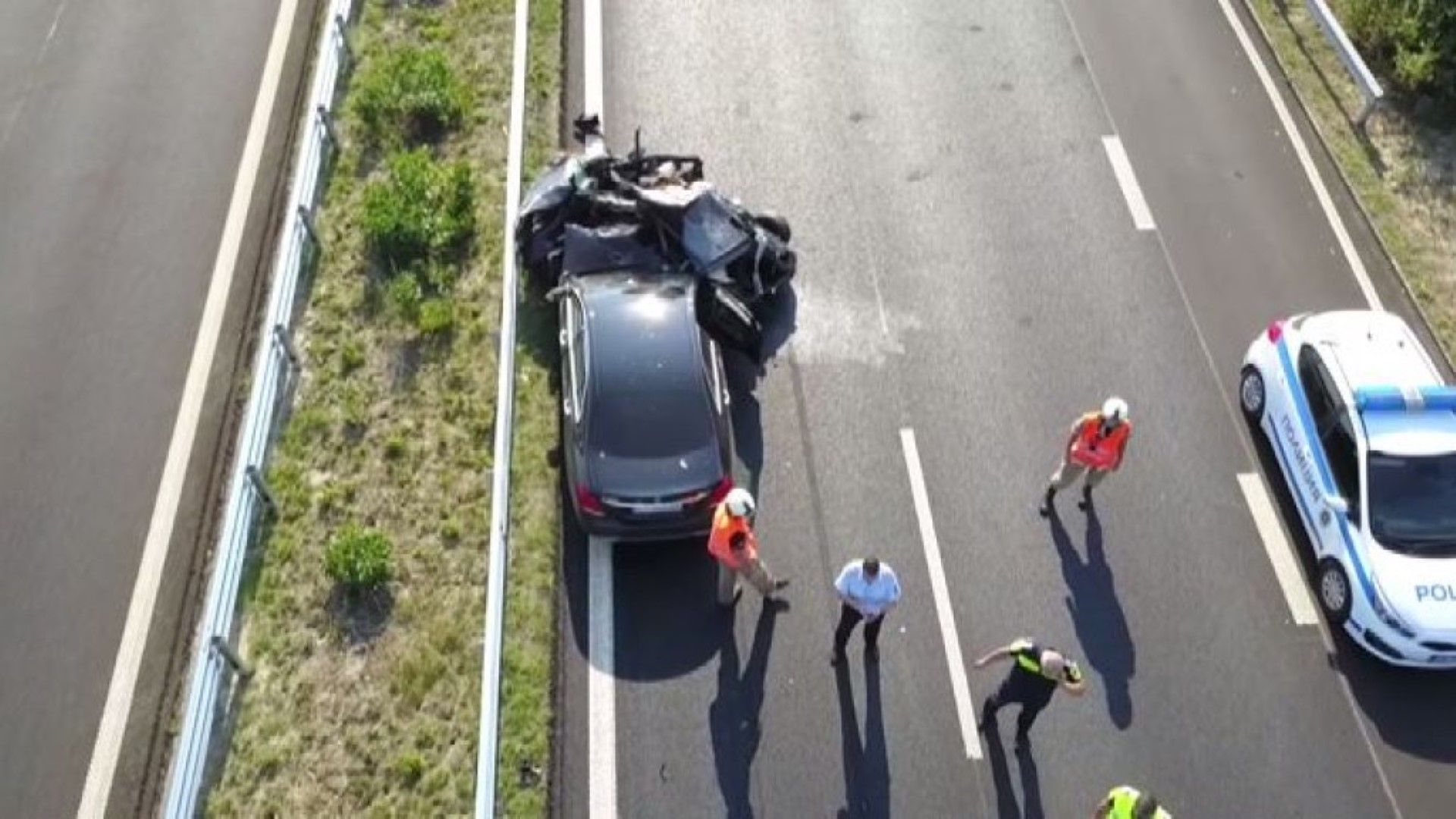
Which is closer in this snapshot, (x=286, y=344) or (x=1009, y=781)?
(x=1009, y=781)

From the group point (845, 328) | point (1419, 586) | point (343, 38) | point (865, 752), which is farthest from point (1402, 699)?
point (343, 38)

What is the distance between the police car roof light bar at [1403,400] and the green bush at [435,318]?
9.96 m

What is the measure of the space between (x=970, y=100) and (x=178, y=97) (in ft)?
35.6

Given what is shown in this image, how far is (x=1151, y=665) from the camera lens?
13.4 m

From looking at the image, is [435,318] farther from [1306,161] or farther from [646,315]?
[1306,161]

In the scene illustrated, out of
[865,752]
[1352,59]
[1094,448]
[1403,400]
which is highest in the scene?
[1352,59]

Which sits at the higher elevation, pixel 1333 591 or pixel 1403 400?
pixel 1403 400

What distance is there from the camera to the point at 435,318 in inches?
623

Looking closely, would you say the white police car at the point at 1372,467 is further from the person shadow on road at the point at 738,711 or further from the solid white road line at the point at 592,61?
the solid white road line at the point at 592,61

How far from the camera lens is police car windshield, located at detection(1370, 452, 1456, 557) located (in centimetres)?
1326

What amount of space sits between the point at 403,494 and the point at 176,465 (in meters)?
2.49

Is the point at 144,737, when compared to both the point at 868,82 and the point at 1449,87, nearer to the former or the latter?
the point at 868,82

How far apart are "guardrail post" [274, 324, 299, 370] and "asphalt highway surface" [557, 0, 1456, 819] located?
13.4ft

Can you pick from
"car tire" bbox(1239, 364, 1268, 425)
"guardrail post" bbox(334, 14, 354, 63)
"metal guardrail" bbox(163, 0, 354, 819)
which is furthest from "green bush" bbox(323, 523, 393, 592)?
"car tire" bbox(1239, 364, 1268, 425)
